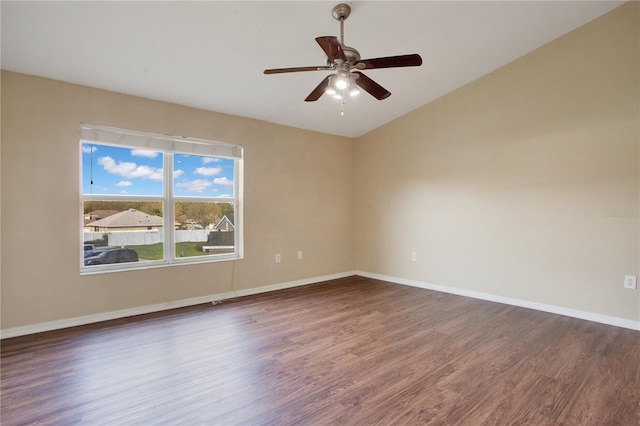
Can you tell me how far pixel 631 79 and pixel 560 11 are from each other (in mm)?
966

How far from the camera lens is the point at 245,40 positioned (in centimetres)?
269

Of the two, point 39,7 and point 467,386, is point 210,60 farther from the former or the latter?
point 467,386

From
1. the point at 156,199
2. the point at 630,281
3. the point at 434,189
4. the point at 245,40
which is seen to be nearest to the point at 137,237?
the point at 156,199

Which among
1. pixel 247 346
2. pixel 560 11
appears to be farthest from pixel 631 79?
pixel 247 346

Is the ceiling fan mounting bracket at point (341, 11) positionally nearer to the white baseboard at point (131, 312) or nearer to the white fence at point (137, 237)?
the white fence at point (137, 237)

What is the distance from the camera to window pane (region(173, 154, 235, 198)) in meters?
3.76

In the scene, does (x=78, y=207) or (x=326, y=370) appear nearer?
(x=326, y=370)

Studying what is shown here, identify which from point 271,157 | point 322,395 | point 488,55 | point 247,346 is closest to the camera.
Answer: point 322,395

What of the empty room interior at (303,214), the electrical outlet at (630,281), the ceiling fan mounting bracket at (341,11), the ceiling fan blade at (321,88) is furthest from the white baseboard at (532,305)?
the ceiling fan mounting bracket at (341,11)

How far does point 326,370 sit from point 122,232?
269 centimetres

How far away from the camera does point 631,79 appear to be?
117 inches

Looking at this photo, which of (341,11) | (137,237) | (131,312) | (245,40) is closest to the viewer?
(341,11)

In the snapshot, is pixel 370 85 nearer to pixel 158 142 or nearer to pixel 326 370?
pixel 326 370

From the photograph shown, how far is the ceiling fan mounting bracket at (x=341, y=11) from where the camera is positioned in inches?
94.2
